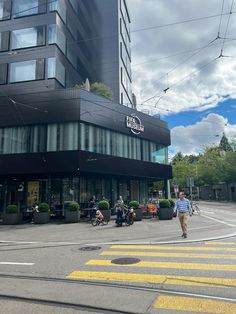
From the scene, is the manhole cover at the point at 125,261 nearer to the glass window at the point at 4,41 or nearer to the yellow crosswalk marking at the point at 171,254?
the yellow crosswalk marking at the point at 171,254

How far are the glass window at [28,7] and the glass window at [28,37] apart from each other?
1482mm

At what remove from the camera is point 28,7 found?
95.9 feet

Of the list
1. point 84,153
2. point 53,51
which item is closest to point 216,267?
point 84,153

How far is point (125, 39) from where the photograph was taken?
1805 inches

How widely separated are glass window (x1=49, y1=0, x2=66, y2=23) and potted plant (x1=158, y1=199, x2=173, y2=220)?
18888 millimetres

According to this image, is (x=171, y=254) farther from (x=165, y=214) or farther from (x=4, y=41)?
(x=4, y=41)

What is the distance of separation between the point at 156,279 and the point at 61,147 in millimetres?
17720

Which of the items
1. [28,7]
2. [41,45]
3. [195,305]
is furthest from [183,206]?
[28,7]

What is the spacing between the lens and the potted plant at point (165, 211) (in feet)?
72.2

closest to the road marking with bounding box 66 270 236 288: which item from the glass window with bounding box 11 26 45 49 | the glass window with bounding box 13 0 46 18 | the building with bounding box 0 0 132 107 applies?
the building with bounding box 0 0 132 107

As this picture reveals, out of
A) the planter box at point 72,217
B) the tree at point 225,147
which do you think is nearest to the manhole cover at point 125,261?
the planter box at point 72,217

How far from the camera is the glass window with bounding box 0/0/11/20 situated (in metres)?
29.4

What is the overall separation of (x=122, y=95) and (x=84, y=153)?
19.0 m

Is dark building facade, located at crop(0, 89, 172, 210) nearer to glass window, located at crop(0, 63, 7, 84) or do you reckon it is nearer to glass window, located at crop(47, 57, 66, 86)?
glass window, located at crop(47, 57, 66, 86)
